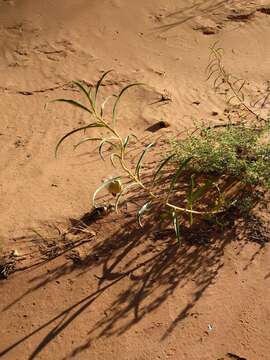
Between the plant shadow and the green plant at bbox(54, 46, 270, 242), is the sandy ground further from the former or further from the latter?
the green plant at bbox(54, 46, 270, 242)

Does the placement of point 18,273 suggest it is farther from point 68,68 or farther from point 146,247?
point 68,68

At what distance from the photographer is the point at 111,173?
11.6 ft

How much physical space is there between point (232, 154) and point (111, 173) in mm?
881

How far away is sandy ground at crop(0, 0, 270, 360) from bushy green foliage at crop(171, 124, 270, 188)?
478 millimetres

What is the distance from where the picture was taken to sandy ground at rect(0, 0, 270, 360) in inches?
100

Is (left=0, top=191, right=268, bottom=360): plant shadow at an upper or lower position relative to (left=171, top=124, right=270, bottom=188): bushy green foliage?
lower

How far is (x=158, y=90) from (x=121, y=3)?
6.16 feet

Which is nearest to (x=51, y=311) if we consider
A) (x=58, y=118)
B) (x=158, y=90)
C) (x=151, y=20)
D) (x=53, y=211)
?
(x=53, y=211)

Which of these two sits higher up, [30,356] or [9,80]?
[9,80]

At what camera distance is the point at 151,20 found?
218 inches

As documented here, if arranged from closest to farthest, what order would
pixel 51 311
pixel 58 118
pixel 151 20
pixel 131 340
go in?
pixel 131 340
pixel 51 311
pixel 58 118
pixel 151 20

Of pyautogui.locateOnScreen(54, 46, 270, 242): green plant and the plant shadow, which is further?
pyautogui.locateOnScreen(54, 46, 270, 242): green plant

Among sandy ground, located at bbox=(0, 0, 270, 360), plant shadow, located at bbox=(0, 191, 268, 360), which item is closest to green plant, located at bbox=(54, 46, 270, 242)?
plant shadow, located at bbox=(0, 191, 268, 360)

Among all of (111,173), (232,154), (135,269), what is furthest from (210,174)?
(135,269)
